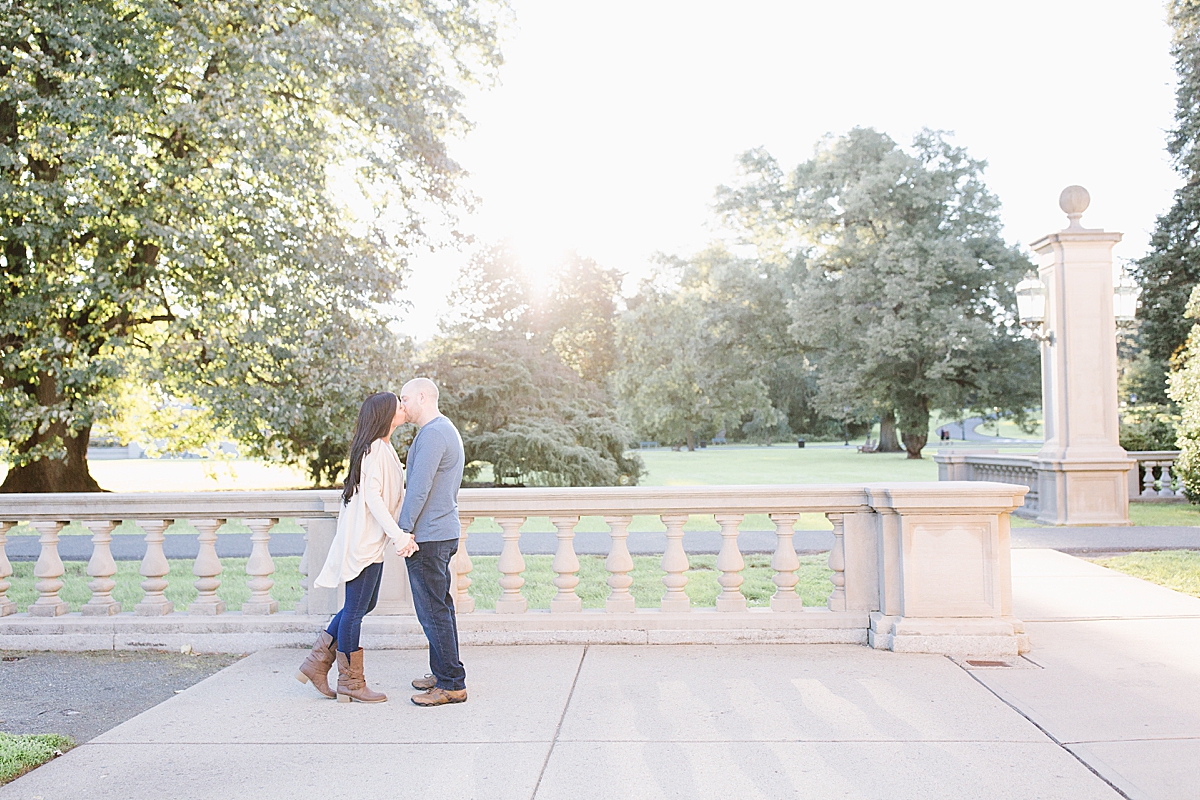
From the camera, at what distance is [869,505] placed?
636cm

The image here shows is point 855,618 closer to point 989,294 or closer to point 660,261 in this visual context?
point 989,294

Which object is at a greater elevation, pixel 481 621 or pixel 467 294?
pixel 467 294

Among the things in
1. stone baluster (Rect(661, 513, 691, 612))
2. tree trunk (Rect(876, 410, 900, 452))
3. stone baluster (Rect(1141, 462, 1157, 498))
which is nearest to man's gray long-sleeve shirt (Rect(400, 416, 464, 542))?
stone baluster (Rect(661, 513, 691, 612))

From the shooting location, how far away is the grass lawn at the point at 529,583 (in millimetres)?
8891

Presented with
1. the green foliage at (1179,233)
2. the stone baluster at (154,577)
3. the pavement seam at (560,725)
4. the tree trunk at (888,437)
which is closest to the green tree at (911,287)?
the tree trunk at (888,437)

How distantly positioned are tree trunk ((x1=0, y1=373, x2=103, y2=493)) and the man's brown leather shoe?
14.5 m

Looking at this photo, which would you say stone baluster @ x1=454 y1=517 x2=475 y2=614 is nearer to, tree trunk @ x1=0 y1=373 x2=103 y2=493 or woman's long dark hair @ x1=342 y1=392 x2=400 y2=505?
woman's long dark hair @ x1=342 y1=392 x2=400 y2=505

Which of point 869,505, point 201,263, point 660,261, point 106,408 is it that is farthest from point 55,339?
point 660,261

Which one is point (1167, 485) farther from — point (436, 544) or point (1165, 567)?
point (436, 544)

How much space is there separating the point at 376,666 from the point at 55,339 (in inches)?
473

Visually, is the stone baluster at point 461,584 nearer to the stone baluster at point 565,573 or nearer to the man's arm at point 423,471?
the stone baluster at point 565,573

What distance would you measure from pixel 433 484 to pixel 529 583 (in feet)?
16.9

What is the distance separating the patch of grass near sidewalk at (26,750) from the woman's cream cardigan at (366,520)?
1456 mm

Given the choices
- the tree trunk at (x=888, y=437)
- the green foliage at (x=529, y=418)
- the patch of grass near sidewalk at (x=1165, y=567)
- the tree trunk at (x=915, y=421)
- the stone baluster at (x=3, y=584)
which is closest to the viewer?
the stone baluster at (x=3, y=584)
